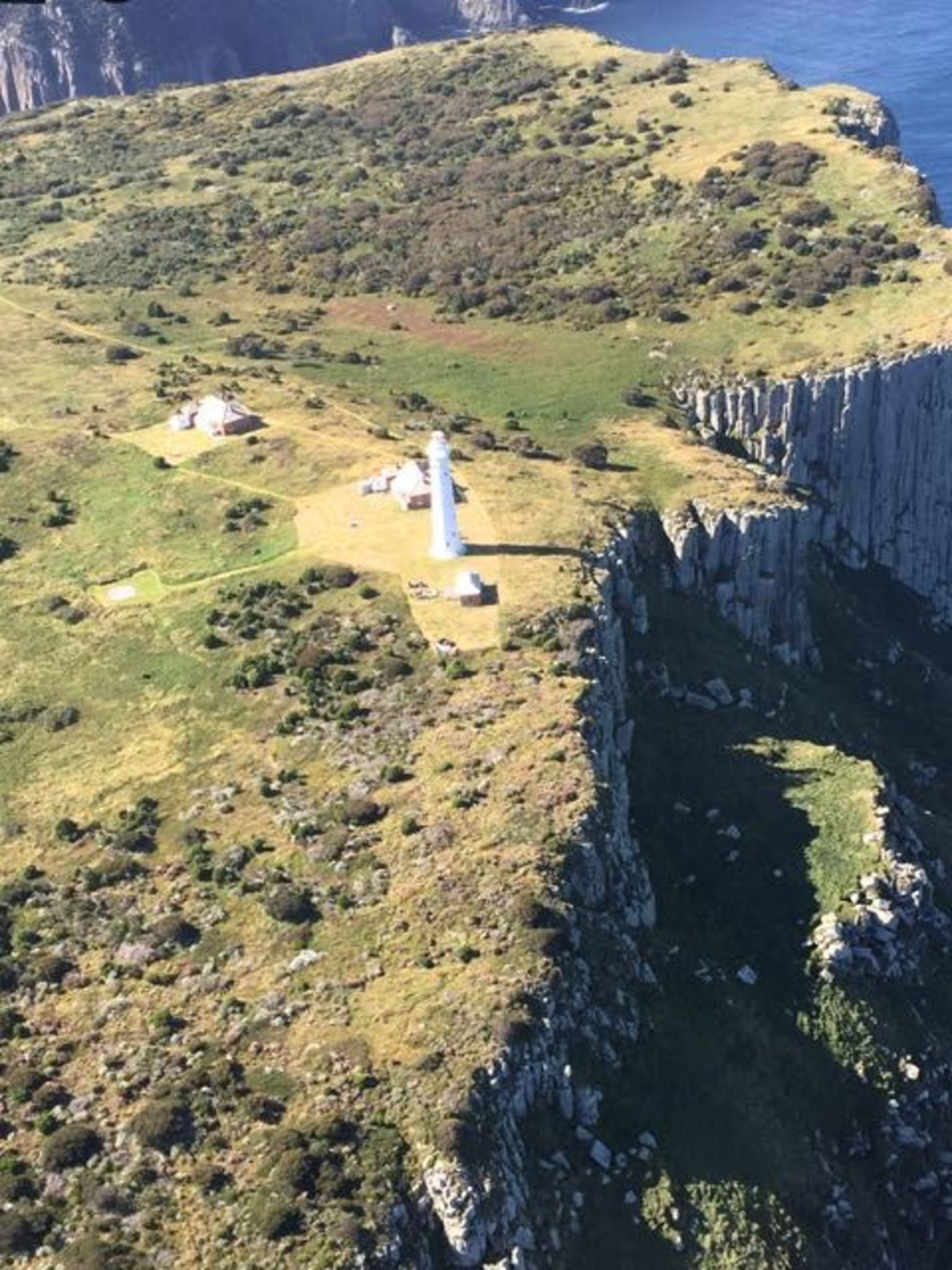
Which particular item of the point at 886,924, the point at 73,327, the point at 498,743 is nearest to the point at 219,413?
the point at 73,327

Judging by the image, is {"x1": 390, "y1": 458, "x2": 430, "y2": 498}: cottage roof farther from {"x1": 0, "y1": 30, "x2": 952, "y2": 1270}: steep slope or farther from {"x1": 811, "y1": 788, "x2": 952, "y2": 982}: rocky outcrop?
{"x1": 811, "y1": 788, "x2": 952, "y2": 982}: rocky outcrop

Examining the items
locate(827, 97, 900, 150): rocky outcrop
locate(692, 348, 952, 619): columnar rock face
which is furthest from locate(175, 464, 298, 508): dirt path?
locate(827, 97, 900, 150): rocky outcrop

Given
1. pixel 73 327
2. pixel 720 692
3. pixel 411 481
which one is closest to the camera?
pixel 720 692

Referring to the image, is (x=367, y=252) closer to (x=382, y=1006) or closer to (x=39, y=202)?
(x=39, y=202)

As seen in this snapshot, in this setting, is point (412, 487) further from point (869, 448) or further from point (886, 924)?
point (886, 924)

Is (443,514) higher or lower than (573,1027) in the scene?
higher

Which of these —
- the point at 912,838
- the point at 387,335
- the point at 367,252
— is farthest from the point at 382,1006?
the point at 367,252

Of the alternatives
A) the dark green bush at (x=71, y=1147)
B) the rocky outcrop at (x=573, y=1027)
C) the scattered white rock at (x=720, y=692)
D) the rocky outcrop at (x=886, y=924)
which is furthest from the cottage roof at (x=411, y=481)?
the dark green bush at (x=71, y=1147)
